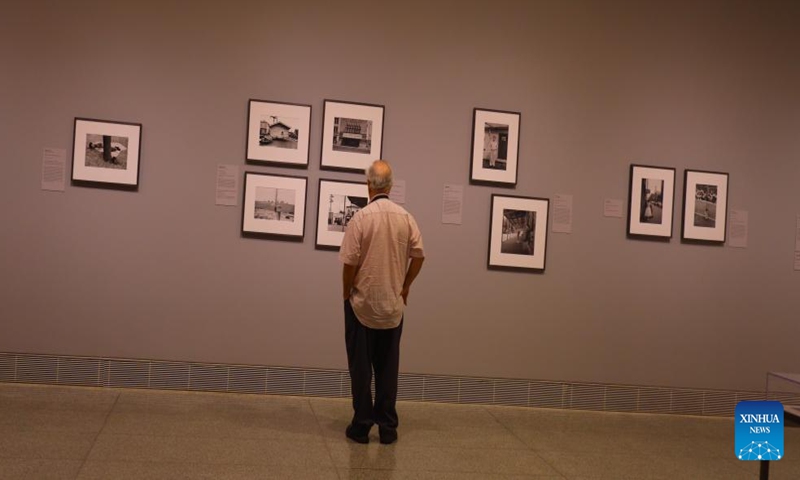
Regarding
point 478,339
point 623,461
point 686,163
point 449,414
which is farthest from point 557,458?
point 686,163

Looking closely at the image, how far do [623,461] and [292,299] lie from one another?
3.14m

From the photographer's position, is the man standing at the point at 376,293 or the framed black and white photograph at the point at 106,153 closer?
the man standing at the point at 376,293

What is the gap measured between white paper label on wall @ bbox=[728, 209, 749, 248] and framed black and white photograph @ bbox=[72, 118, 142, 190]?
18.5 ft

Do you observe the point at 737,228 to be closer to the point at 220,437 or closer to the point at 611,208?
the point at 611,208

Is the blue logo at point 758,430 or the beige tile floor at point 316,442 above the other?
the blue logo at point 758,430

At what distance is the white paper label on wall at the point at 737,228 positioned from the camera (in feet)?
27.2

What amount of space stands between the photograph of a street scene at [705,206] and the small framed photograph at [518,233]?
156 cm

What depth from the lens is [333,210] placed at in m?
7.53

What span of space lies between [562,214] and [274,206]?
8.84ft

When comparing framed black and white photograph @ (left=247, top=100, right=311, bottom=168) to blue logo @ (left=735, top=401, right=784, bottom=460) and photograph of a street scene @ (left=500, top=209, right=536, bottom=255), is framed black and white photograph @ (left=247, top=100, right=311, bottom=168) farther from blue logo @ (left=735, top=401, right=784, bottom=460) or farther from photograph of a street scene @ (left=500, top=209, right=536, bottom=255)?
blue logo @ (left=735, top=401, right=784, bottom=460)

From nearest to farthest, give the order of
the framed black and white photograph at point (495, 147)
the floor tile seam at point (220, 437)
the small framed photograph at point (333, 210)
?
the floor tile seam at point (220, 437) < the small framed photograph at point (333, 210) < the framed black and white photograph at point (495, 147)

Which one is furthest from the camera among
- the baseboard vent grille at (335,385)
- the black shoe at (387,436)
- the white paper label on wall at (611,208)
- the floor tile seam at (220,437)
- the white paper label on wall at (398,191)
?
the white paper label on wall at (611,208)

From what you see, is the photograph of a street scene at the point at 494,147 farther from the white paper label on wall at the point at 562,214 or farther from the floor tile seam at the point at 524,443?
the floor tile seam at the point at 524,443

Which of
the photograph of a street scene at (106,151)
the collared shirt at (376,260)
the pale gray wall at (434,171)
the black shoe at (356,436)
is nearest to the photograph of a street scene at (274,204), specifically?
the pale gray wall at (434,171)
